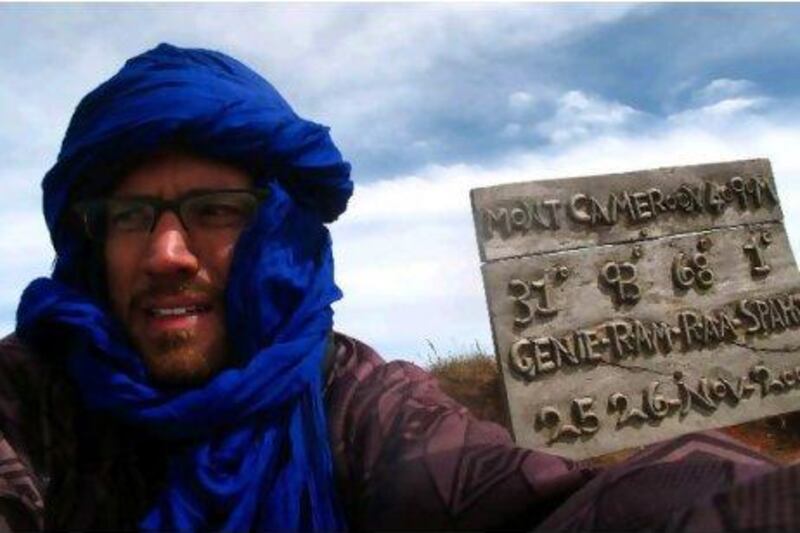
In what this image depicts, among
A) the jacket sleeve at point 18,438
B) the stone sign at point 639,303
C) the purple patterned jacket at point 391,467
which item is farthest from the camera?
the stone sign at point 639,303

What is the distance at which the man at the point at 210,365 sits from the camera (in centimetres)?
153

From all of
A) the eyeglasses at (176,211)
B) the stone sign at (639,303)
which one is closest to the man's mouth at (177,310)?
the eyeglasses at (176,211)

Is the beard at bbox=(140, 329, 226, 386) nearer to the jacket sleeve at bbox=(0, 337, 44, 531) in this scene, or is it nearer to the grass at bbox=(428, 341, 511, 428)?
the jacket sleeve at bbox=(0, 337, 44, 531)

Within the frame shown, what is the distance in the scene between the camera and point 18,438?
5.41 ft

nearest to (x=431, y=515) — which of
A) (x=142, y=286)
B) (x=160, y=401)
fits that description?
(x=160, y=401)

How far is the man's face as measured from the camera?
1.77m

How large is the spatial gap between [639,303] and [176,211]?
402 centimetres

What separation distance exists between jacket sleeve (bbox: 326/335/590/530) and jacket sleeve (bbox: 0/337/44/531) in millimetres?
686

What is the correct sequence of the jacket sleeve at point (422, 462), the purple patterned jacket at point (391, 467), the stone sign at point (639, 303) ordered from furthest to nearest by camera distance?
the stone sign at point (639, 303) < the jacket sleeve at point (422, 462) < the purple patterned jacket at point (391, 467)

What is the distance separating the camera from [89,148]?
1866mm

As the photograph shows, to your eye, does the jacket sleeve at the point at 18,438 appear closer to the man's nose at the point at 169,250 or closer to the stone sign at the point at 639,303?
the man's nose at the point at 169,250

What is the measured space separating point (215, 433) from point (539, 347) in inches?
129

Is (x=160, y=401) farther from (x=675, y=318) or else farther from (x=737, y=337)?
(x=737, y=337)

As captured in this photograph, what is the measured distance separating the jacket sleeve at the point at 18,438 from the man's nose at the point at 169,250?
41cm
